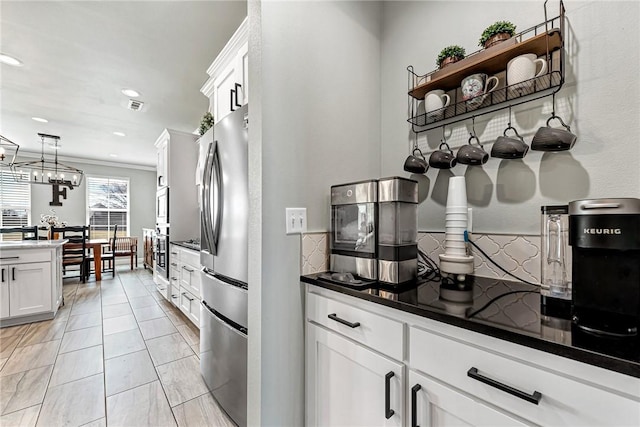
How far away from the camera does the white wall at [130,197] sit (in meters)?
6.21

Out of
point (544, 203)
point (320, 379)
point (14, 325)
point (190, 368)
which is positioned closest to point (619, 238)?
point (544, 203)

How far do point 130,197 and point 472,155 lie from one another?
27.6ft

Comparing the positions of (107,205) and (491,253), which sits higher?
(107,205)

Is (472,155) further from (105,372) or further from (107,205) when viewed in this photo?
→ (107,205)

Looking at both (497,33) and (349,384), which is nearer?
(349,384)

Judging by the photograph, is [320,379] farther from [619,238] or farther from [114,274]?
[114,274]

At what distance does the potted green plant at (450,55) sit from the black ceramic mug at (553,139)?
53cm

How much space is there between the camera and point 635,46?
37.4 inches

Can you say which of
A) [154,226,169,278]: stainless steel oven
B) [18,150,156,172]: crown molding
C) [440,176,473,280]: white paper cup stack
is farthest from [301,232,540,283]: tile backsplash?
[18,150,156,172]: crown molding

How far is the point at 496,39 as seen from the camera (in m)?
1.17

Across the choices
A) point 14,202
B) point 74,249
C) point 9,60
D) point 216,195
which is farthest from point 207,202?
point 14,202

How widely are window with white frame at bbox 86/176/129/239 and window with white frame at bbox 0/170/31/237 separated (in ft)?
3.45

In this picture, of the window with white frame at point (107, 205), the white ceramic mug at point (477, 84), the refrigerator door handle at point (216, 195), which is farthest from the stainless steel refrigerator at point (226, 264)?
the window with white frame at point (107, 205)

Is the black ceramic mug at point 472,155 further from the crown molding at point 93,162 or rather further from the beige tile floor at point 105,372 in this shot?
the crown molding at point 93,162
